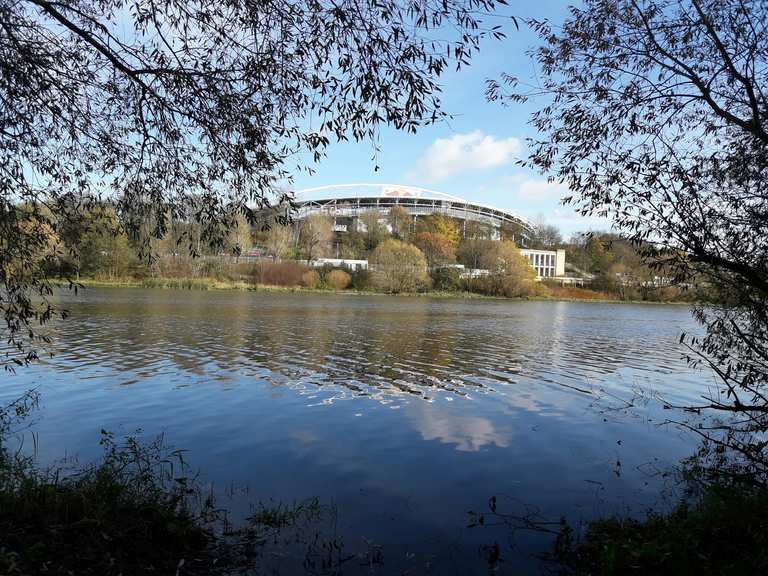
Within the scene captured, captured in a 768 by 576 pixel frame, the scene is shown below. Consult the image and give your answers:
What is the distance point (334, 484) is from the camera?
25.1 feet

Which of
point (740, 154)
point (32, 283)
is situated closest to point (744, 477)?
point (740, 154)


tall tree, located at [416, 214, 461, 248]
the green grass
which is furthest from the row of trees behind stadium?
the green grass

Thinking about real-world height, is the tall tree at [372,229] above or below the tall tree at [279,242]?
above

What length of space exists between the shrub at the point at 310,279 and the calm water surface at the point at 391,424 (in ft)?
174

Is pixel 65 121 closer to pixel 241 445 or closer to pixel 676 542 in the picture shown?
pixel 241 445

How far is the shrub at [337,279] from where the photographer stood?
255ft

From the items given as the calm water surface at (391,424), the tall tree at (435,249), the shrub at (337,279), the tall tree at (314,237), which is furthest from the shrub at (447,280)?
the calm water surface at (391,424)

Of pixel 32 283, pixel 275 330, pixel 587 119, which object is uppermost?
pixel 587 119

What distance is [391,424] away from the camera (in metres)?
10.9

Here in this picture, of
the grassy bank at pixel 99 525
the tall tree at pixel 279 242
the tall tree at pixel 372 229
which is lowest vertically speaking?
the grassy bank at pixel 99 525

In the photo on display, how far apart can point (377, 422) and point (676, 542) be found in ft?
20.8

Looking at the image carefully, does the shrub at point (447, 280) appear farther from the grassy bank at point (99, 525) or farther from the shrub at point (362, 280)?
the grassy bank at point (99, 525)

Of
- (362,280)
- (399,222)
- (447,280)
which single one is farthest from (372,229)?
(362,280)

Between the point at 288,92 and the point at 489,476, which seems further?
the point at 489,476
